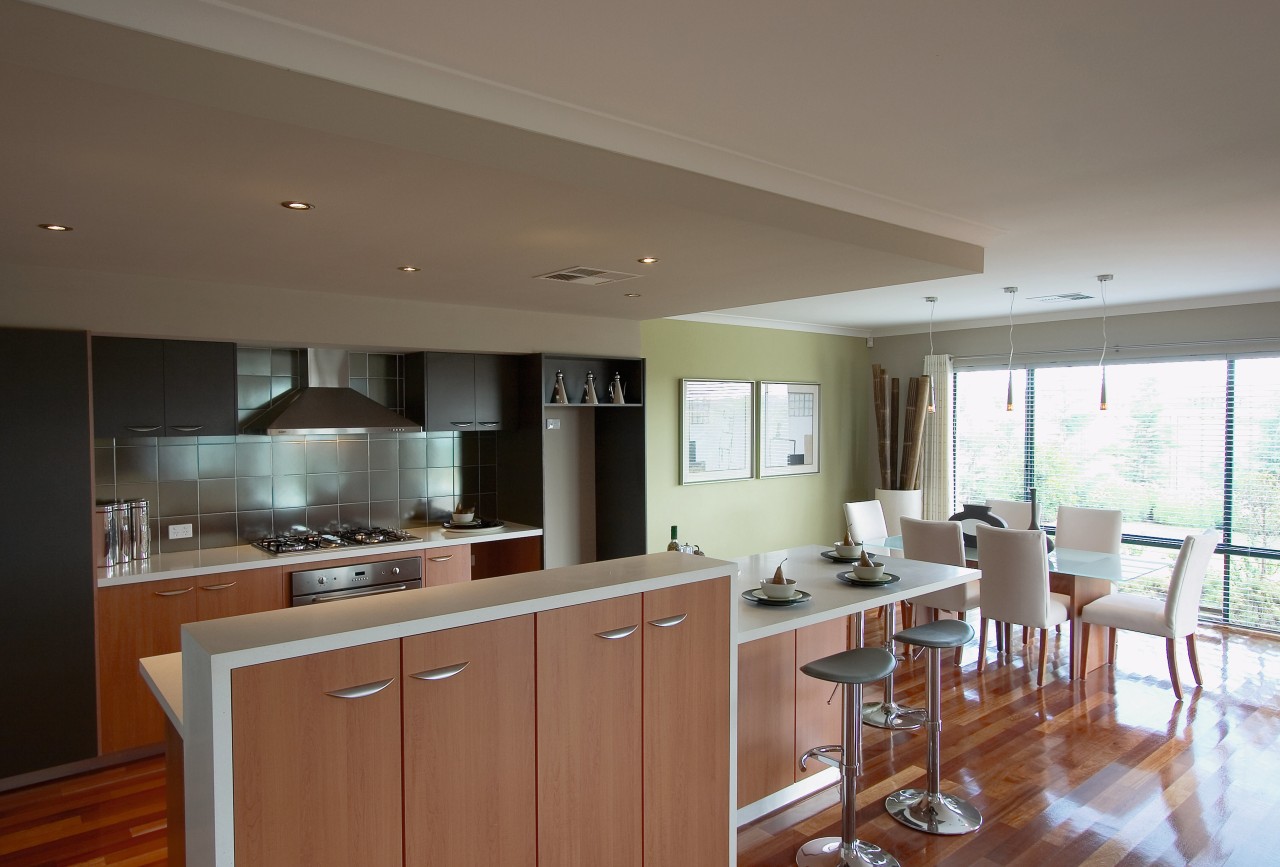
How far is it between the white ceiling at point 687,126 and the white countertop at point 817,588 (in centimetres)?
141

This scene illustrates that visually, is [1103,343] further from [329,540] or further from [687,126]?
[329,540]

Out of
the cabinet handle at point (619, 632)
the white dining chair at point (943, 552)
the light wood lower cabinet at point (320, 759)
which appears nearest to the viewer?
the light wood lower cabinet at point (320, 759)

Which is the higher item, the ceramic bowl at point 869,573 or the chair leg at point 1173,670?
the ceramic bowl at point 869,573

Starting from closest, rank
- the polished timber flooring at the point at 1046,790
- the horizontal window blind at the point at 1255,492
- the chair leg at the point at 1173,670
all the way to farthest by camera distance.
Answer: the polished timber flooring at the point at 1046,790
the chair leg at the point at 1173,670
the horizontal window blind at the point at 1255,492

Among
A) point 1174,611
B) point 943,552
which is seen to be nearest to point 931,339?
point 943,552

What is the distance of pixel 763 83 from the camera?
190cm

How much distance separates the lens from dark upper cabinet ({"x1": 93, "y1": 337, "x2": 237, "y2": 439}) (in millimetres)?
3719

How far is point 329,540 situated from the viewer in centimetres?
446

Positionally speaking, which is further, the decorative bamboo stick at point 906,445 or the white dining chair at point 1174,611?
the decorative bamboo stick at point 906,445

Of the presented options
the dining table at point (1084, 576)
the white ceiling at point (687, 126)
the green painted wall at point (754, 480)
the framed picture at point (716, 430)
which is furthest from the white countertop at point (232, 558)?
the dining table at point (1084, 576)

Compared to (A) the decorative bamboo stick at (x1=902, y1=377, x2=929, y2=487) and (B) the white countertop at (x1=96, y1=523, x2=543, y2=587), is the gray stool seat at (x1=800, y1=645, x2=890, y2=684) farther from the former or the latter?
(A) the decorative bamboo stick at (x1=902, y1=377, x2=929, y2=487)

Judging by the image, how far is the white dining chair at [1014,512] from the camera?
6.11 meters

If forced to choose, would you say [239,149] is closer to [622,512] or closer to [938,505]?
[622,512]

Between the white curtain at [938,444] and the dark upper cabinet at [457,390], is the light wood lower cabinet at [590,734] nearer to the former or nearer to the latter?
the dark upper cabinet at [457,390]
